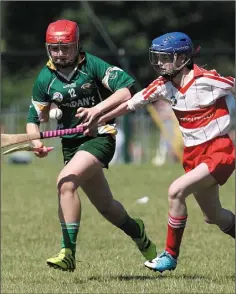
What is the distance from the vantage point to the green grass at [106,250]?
6793 millimetres

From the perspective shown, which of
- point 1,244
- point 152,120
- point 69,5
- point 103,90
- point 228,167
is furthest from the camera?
point 69,5

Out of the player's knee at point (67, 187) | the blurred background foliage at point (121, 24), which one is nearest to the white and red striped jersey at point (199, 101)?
the player's knee at point (67, 187)

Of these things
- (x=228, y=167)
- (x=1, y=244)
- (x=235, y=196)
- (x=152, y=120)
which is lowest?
(x=152, y=120)

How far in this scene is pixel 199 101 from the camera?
6.78 metres

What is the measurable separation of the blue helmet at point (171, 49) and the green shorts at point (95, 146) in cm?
82

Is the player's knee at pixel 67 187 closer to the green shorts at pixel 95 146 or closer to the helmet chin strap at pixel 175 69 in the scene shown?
the green shorts at pixel 95 146

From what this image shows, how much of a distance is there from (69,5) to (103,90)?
103 ft

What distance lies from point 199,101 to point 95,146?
0.96m

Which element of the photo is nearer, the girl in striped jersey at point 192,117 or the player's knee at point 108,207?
the girl in striped jersey at point 192,117

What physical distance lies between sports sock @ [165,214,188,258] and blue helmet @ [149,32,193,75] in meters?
1.11

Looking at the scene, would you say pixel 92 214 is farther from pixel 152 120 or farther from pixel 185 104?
pixel 152 120

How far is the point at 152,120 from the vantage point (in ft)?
92.9

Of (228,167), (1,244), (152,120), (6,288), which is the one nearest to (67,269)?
(6,288)

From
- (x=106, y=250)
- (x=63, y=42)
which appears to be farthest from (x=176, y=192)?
(x=106, y=250)
